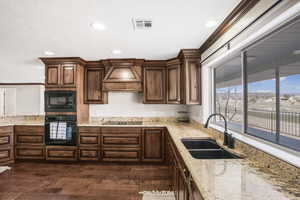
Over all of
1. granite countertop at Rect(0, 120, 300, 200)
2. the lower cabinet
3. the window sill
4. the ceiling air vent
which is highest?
the ceiling air vent

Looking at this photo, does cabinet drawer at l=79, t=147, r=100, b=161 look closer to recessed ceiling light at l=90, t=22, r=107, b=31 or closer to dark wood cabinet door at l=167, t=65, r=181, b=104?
dark wood cabinet door at l=167, t=65, r=181, b=104

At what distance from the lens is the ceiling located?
1.60 meters

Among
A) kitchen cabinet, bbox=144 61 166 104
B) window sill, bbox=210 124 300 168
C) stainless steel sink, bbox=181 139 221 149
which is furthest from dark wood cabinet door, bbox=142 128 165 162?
window sill, bbox=210 124 300 168

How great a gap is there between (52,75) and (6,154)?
6.58ft

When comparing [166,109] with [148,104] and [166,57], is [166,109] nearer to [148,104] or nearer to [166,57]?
[148,104]

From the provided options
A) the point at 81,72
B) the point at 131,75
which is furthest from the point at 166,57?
the point at 81,72

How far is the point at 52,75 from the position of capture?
11.7 ft

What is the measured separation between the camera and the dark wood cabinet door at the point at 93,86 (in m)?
3.83

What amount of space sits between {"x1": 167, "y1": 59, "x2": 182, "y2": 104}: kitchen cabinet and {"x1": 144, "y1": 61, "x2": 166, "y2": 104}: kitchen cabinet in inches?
5.2

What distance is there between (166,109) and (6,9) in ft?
11.0

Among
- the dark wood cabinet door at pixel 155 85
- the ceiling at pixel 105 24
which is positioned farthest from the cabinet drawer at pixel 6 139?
the dark wood cabinet door at pixel 155 85

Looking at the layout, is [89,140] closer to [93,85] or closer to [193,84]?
[93,85]

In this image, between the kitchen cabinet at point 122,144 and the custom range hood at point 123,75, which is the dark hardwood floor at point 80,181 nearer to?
the kitchen cabinet at point 122,144

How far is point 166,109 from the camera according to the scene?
411cm
